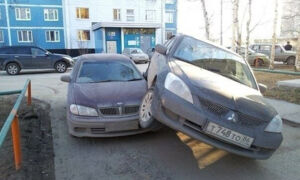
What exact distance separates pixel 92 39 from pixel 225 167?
36980 millimetres

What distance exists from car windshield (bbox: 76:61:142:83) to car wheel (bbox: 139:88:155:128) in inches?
54.5

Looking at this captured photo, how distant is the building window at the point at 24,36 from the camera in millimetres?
35981

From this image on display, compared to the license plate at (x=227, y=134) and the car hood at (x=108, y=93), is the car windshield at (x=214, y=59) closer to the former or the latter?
the car hood at (x=108, y=93)

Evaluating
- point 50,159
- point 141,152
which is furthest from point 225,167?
point 50,159

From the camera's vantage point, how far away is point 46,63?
16.9 metres

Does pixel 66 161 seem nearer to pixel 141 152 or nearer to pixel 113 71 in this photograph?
pixel 141 152

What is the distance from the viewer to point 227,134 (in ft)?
10.8

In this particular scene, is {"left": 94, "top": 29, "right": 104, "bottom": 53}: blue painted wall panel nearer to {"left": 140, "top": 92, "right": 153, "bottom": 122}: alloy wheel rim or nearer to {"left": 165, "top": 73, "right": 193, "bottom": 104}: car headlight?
{"left": 140, "top": 92, "right": 153, "bottom": 122}: alloy wheel rim

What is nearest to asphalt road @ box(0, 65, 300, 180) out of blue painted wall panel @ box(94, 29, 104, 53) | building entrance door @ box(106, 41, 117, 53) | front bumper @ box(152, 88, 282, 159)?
front bumper @ box(152, 88, 282, 159)

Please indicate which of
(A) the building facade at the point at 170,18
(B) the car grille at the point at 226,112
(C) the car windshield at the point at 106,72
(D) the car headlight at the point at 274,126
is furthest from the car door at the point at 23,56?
(A) the building facade at the point at 170,18

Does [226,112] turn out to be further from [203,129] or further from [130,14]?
[130,14]

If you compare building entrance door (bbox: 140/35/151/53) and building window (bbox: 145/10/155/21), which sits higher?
building window (bbox: 145/10/155/21)

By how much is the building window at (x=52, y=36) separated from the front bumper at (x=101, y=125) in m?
35.5

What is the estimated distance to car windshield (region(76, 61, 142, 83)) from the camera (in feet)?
18.2
